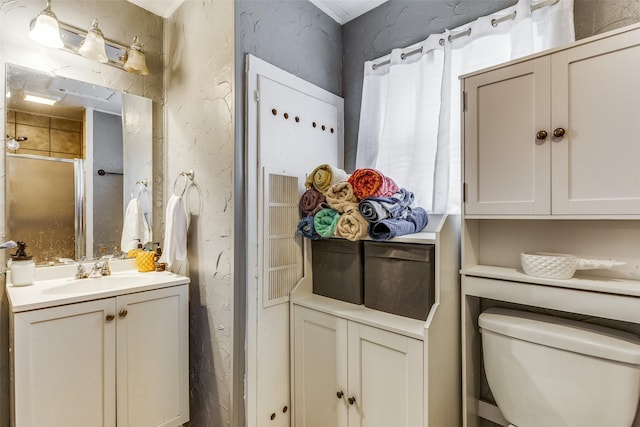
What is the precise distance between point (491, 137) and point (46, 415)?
2023 mm

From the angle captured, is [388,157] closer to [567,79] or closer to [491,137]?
[491,137]

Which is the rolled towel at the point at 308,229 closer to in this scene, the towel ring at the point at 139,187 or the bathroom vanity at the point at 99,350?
the bathroom vanity at the point at 99,350

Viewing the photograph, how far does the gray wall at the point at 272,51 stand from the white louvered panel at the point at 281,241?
0.13 meters

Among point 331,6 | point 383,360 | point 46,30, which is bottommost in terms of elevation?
point 383,360

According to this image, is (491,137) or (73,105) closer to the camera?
(491,137)

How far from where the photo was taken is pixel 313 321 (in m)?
1.54

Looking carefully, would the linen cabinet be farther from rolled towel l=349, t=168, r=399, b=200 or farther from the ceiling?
the ceiling

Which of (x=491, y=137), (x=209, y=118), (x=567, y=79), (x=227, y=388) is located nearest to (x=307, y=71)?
(x=209, y=118)

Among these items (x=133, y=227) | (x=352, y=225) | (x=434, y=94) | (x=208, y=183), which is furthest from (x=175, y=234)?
(x=434, y=94)

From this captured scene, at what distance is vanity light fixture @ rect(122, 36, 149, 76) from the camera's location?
1707mm

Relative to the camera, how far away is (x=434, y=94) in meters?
1.66

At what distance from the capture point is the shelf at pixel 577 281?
102 centimetres

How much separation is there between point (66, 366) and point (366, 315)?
1.22m

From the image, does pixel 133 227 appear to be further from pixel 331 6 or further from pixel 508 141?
pixel 508 141
